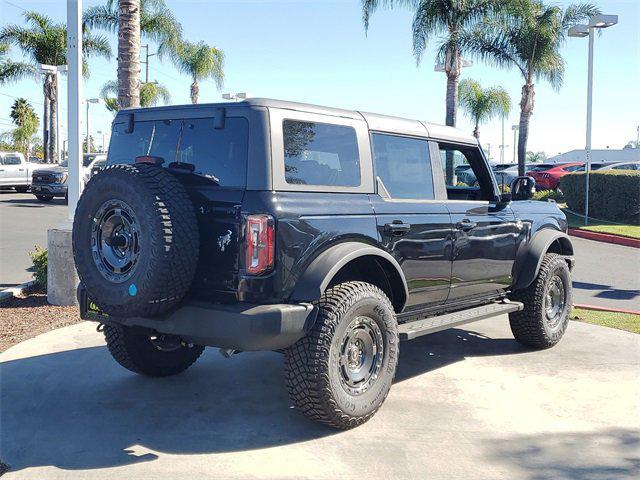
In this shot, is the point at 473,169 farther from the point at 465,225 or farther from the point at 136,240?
Result: the point at 136,240

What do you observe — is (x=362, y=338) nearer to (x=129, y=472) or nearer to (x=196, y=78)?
(x=129, y=472)

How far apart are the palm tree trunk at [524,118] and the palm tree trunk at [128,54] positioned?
72.3 feet

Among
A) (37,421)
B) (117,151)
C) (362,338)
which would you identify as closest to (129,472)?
(37,421)

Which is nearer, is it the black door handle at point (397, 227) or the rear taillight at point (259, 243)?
the rear taillight at point (259, 243)

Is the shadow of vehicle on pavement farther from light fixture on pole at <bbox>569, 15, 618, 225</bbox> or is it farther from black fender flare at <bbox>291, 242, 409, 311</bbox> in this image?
light fixture on pole at <bbox>569, 15, 618, 225</bbox>

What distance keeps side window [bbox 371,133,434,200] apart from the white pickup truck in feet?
85.9

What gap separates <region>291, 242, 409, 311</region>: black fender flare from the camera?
13.1 feet

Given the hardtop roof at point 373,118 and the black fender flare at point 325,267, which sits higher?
the hardtop roof at point 373,118

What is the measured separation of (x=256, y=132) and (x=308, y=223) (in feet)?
2.11

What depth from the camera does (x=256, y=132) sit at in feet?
13.3

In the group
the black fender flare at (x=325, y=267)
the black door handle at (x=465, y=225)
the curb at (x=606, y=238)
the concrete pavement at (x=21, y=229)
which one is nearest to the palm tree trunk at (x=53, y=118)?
the concrete pavement at (x=21, y=229)

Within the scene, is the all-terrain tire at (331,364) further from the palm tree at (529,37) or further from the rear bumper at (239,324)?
the palm tree at (529,37)

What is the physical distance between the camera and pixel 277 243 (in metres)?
3.90

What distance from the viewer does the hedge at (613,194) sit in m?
18.6
